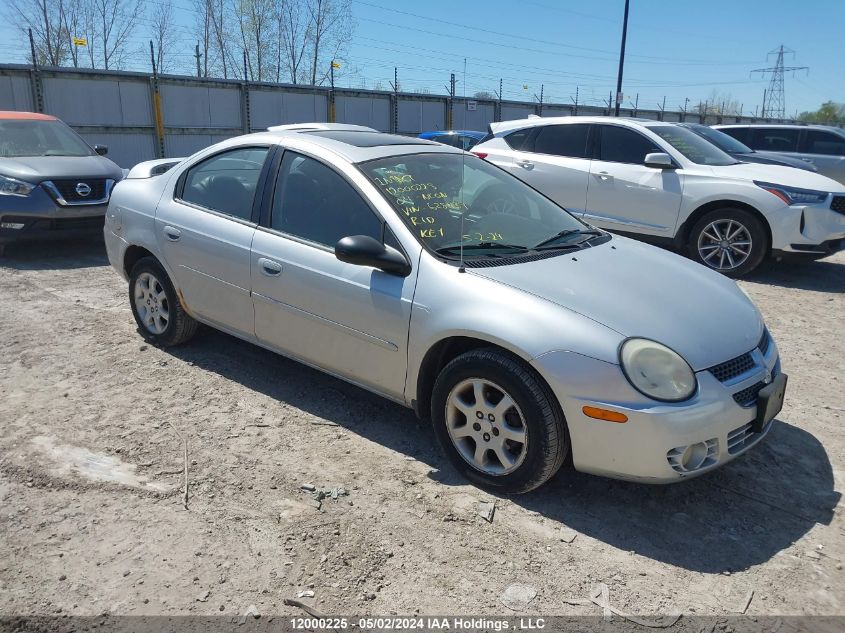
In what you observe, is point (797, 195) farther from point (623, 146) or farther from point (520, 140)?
point (520, 140)

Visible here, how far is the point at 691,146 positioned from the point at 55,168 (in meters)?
7.71

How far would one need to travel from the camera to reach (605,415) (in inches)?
116

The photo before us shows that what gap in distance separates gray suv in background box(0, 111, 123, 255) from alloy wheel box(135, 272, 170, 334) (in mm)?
3822

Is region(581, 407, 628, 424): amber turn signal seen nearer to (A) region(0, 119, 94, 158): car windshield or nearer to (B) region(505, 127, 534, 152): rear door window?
(B) region(505, 127, 534, 152): rear door window

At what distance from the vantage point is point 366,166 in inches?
156

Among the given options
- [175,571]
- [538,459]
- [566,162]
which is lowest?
[175,571]

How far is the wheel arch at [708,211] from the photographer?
302 inches

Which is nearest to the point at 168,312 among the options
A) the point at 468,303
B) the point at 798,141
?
the point at 468,303

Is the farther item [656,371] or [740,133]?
[740,133]

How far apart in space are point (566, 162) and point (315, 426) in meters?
5.86

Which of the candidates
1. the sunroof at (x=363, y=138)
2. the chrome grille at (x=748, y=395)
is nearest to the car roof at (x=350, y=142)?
the sunroof at (x=363, y=138)

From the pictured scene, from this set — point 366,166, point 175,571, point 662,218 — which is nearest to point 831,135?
point 662,218

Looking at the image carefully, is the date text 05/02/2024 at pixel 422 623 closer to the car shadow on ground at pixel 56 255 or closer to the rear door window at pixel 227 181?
the rear door window at pixel 227 181

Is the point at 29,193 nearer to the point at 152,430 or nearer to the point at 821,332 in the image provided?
the point at 152,430
